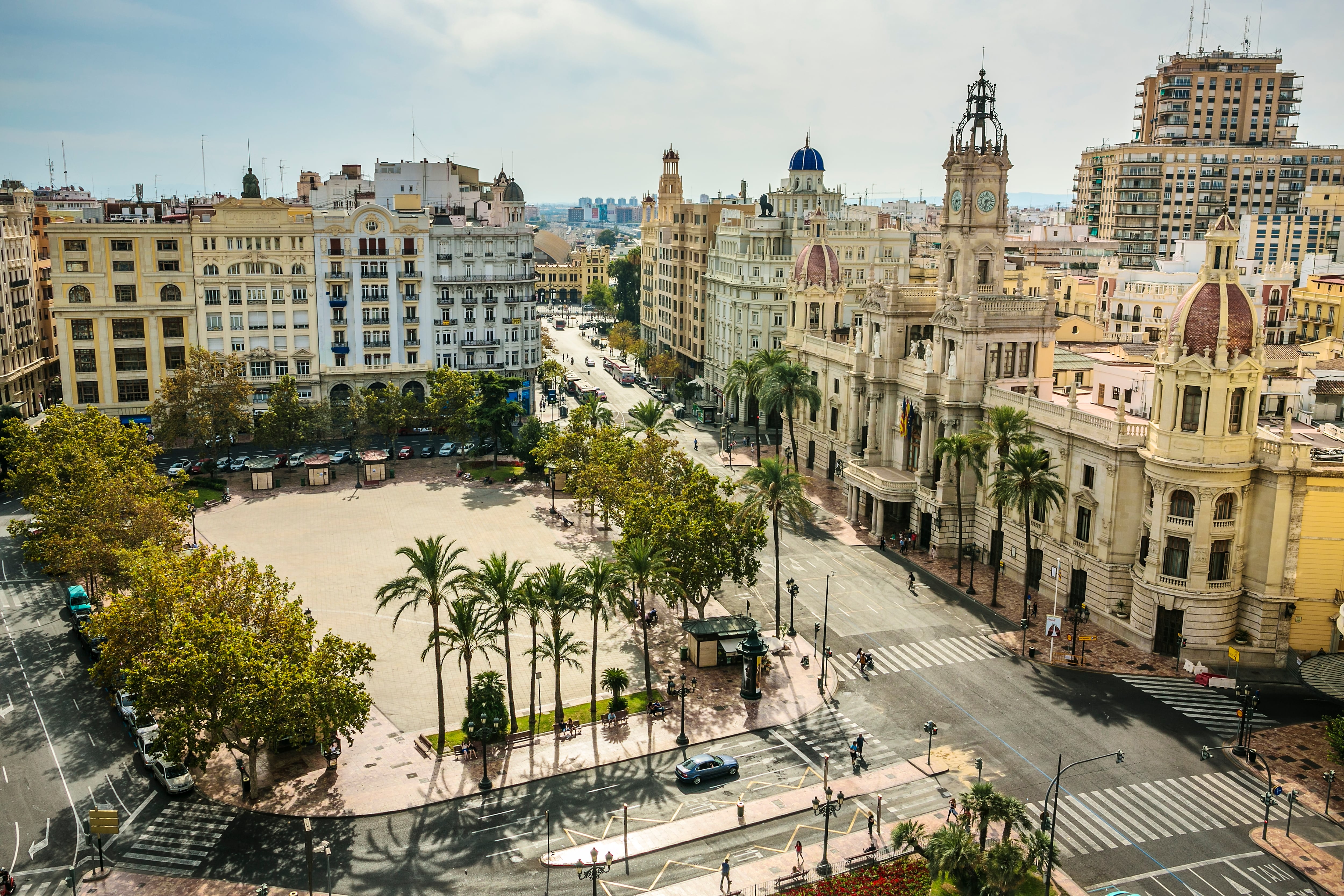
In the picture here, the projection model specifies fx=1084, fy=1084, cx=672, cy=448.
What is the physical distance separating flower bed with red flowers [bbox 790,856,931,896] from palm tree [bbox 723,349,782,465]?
2626 inches

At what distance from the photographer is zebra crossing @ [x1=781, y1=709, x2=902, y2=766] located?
61250mm

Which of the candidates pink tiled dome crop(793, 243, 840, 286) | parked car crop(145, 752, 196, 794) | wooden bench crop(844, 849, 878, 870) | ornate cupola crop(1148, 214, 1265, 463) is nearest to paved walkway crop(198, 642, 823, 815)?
parked car crop(145, 752, 196, 794)

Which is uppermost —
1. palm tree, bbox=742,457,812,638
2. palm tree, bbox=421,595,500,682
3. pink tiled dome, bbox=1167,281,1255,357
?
pink tiled dome, bbox=1167,281,1255,357

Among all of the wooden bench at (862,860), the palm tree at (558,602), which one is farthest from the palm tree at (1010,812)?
the palm tree at (558,602)

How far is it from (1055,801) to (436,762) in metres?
32.6

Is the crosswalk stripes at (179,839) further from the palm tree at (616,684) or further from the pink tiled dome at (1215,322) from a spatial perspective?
the pink tiled dome at (1215,322)

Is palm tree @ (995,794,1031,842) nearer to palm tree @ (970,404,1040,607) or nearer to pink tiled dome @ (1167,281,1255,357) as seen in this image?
palm tree @ (970,404,1040,607)

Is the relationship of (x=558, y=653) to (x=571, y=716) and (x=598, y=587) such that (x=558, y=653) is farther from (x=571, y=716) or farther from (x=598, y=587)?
(x=571, y=716)

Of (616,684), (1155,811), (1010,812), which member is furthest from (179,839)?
(1155,811)

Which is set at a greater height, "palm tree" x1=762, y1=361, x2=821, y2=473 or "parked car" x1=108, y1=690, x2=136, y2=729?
"palm tree" x1=762, y1=361, x2=821, y2=473

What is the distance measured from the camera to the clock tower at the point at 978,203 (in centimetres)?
9300

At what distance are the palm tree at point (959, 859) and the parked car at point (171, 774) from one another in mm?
37970

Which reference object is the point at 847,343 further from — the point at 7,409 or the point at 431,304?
the point at 7,409

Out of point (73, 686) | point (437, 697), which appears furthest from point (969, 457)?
point (73, 686)
